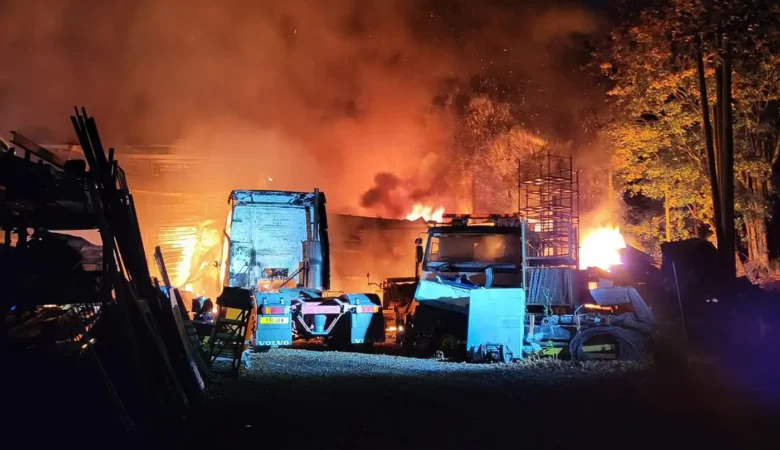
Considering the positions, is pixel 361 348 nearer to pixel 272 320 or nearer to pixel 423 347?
pixel 423 347

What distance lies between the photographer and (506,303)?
388 inches

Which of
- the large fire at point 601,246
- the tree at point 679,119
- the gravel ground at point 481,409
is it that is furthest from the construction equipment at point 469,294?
the large fire at point 601,246

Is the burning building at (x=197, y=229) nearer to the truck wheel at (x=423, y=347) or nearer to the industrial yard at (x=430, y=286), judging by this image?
the industrial yard at (x=430, y=286)

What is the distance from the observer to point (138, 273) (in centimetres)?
676

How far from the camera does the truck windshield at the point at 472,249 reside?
11.6 metres

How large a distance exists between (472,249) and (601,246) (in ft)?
32.8

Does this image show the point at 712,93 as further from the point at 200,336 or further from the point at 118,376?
the point at 118,376

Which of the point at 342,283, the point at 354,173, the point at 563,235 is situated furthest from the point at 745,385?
the point at 354,173

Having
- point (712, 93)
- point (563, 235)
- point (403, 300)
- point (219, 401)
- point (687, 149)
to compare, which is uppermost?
point (712, 93)

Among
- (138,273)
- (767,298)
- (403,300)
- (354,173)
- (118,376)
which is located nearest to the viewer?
(118,376)

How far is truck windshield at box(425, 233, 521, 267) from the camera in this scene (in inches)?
456

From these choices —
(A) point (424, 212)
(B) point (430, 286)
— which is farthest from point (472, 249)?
(A) point (424, 212)

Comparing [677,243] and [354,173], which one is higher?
[354,173]

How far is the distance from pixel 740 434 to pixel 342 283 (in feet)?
52.6
